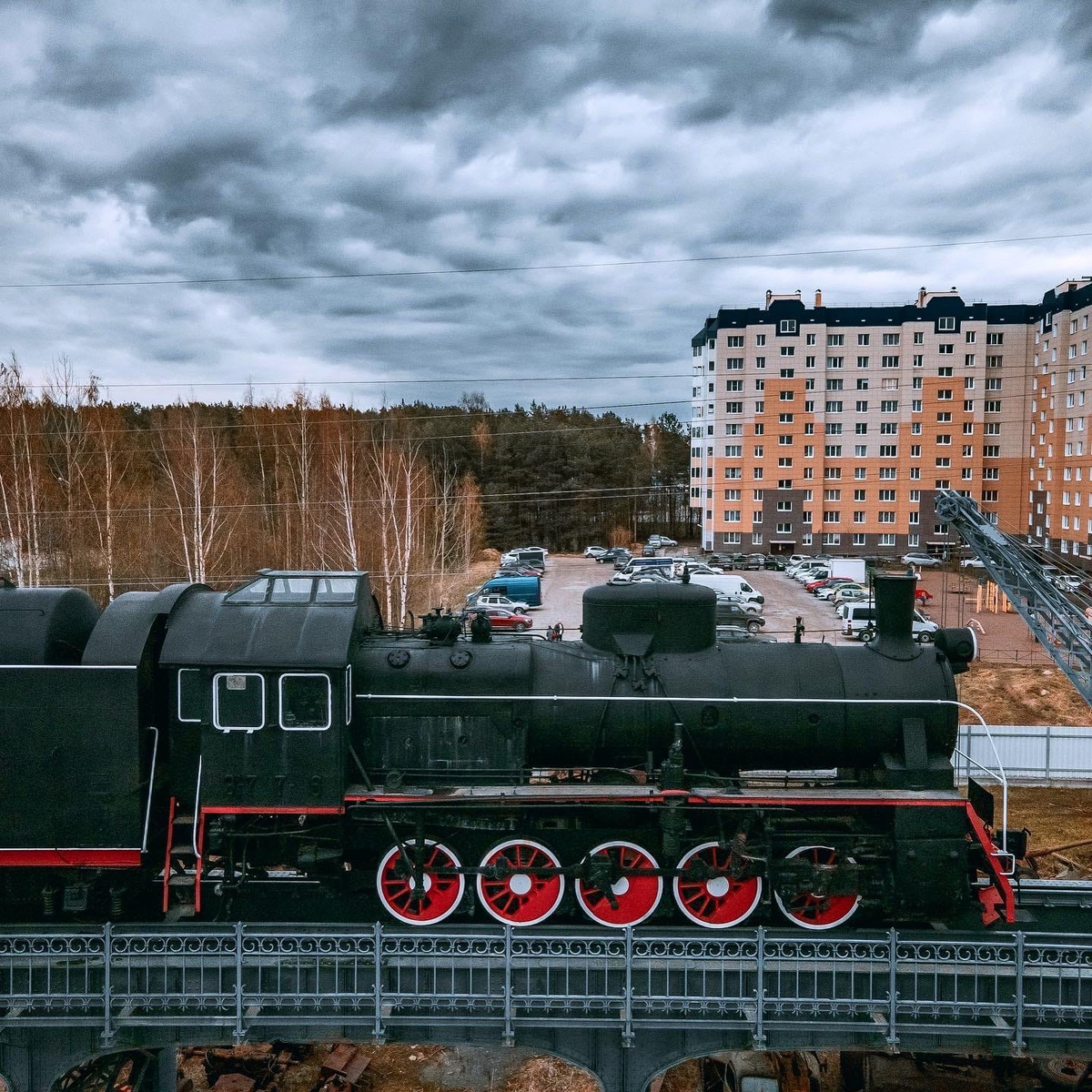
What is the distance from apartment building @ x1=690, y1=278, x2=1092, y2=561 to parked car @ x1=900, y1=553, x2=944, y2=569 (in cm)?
99

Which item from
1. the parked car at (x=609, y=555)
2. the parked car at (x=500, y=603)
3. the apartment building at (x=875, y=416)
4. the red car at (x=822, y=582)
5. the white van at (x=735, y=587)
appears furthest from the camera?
the parked car at (x=609, y=555)

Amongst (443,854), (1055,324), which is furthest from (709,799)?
(1055,324)

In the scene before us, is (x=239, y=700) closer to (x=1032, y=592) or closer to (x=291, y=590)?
(x=291, y=590)

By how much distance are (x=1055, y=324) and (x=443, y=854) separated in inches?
2292

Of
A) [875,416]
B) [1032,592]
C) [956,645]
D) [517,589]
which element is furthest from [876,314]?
[956,645]

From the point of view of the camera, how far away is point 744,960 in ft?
30.2

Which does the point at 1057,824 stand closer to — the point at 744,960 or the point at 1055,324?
the point at 744,960

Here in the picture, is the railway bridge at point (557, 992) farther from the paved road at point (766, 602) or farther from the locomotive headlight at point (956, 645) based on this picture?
the paved road at point (766, 602)

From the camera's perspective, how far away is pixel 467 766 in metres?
10.4

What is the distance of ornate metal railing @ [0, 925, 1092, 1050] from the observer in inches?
351

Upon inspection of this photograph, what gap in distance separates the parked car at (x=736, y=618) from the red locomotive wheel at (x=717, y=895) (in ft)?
55.4

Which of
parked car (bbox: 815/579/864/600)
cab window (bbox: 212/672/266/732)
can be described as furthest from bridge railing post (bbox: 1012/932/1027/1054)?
parked car (bbox: 815/579/864/600)

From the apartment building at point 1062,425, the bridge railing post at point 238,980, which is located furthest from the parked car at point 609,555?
the bridge railing post at point 238,980

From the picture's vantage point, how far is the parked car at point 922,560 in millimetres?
52969
